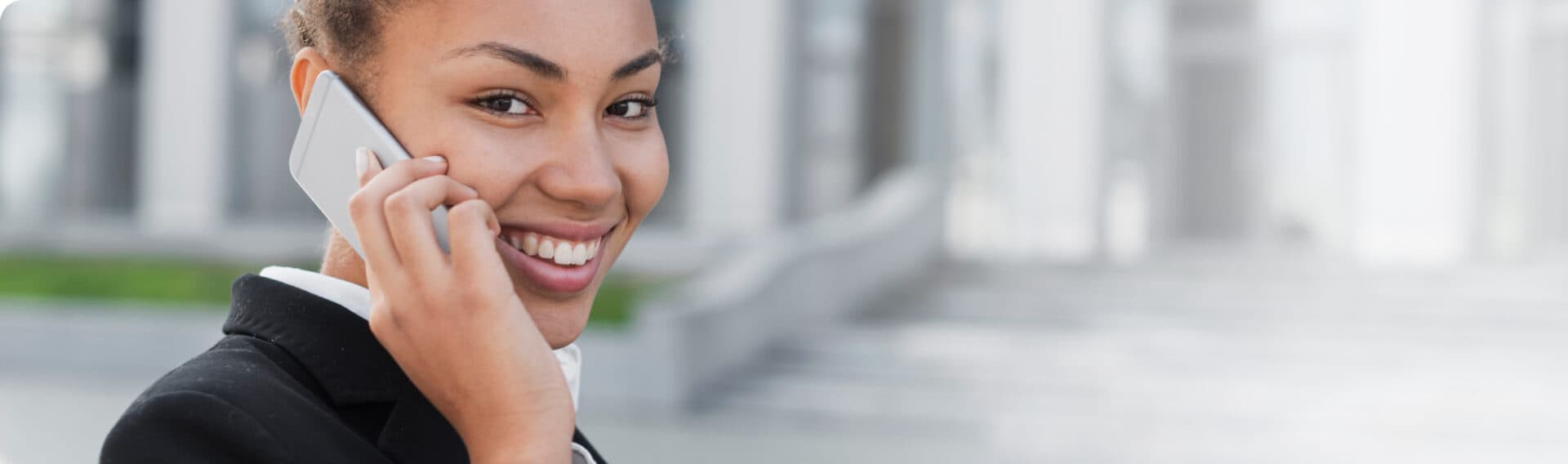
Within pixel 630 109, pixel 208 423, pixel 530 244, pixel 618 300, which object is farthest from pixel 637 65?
pixel 618 300

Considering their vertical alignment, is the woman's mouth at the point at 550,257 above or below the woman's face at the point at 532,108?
below

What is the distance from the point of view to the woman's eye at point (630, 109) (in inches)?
45.5

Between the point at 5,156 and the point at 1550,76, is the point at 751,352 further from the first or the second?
the point at 5,156

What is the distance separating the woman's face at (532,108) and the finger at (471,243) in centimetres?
8

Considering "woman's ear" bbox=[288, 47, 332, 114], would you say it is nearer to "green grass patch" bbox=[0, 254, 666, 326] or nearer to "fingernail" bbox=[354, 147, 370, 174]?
"fingernail" bbox=[354, 147, 370, 174]

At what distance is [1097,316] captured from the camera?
10.1 metres

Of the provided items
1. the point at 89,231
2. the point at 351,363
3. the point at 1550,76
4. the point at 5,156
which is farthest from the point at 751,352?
the point at 5,156

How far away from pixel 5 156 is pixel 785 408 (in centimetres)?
1544

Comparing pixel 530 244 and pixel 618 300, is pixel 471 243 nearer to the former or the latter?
pixel 530 244

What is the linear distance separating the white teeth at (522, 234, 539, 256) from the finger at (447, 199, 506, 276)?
105 millimetres

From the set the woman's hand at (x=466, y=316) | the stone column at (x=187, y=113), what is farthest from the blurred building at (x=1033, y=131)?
the woman's hand at (x=466, y=316)

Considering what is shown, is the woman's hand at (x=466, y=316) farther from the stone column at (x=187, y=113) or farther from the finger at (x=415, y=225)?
the stone column at (x=187, y=113)

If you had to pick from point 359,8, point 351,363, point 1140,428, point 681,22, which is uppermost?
point 681,22

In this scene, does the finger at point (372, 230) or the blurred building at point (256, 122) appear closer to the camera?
the finger at point (372, 230)
